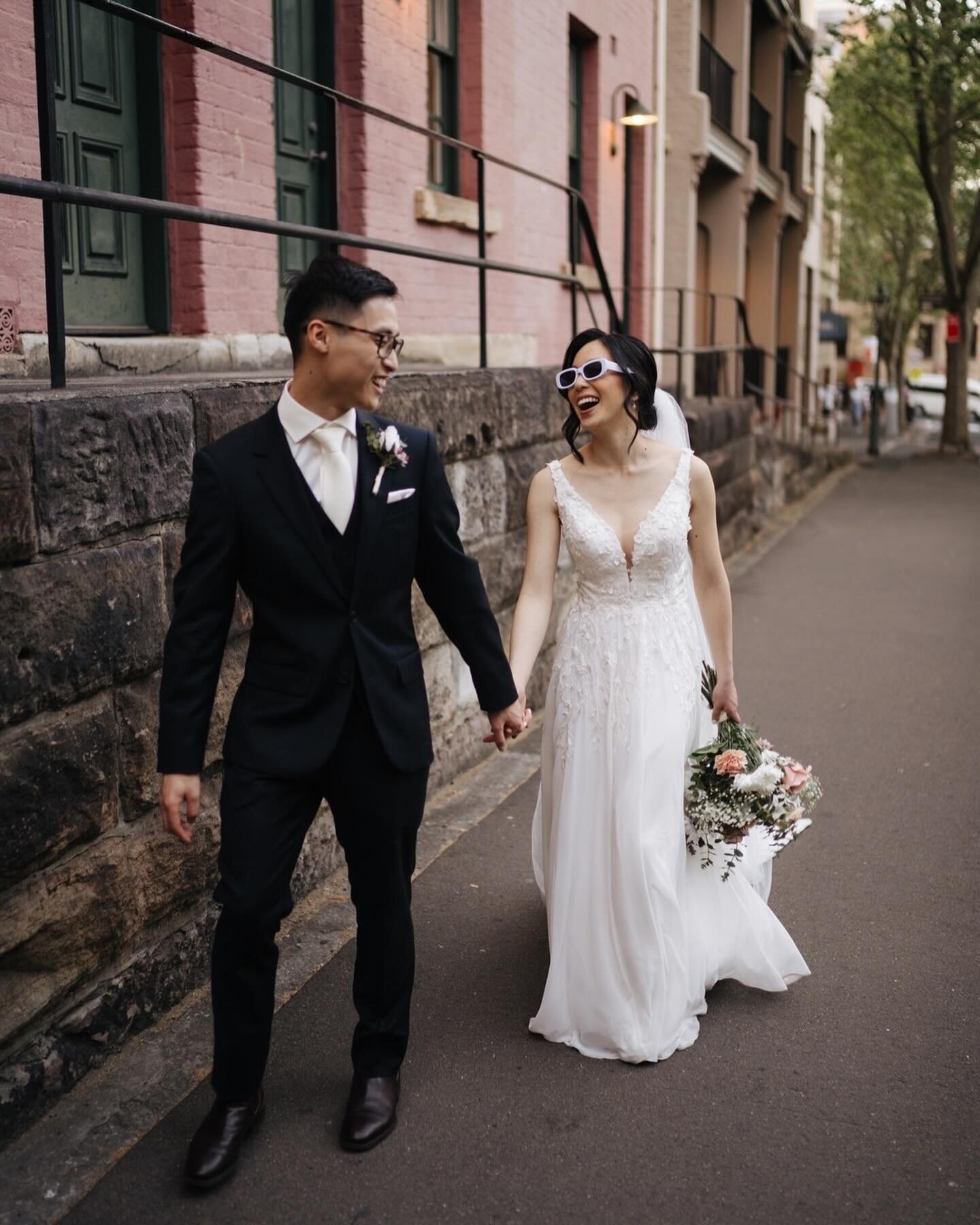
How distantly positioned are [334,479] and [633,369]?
4.31 ft

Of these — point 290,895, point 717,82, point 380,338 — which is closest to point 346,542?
point 380,338

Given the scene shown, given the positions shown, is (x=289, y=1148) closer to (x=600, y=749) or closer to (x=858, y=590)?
(x=600, y=749)

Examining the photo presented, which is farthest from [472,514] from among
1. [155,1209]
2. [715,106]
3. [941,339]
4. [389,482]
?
[941,339]

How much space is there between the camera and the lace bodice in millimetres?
4387

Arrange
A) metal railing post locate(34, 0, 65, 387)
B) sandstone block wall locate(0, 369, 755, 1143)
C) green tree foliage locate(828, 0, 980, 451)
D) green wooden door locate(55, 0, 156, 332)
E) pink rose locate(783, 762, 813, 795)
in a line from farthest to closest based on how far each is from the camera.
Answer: green tree foliage locate(828, 0, 980, 451) < green wooden door locate(55, 0, 156, 332) < pink rose locate(783, 762, 813, 795) < metal railing post locate(34, 0, 65, 387) < sandstone block wall locate(0, 369, 755, 1143)

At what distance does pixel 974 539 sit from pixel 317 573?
1424 cm

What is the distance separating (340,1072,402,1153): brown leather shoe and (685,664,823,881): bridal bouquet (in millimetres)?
1221

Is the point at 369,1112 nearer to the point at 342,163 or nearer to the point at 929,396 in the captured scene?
the point at 342,163

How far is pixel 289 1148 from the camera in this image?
3535 millimetres

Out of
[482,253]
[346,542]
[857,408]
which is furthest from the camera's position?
[857,408]

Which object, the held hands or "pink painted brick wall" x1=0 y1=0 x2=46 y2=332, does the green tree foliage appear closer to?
"pink painted brick wall" x1=0 y1=0 x2=46 y2=332

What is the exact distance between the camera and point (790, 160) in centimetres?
2906

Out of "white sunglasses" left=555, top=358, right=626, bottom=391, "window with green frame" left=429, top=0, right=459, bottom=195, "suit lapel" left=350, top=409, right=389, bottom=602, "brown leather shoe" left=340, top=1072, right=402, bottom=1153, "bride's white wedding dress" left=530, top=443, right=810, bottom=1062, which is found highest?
"window with green frame" left=429, top=0, right=459, bottom=195

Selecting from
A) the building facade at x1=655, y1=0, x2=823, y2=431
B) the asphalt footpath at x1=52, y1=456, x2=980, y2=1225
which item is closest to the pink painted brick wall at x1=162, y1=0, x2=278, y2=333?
the asphalt footpath at x1=52, y1=456, x2=980, y2=1225
